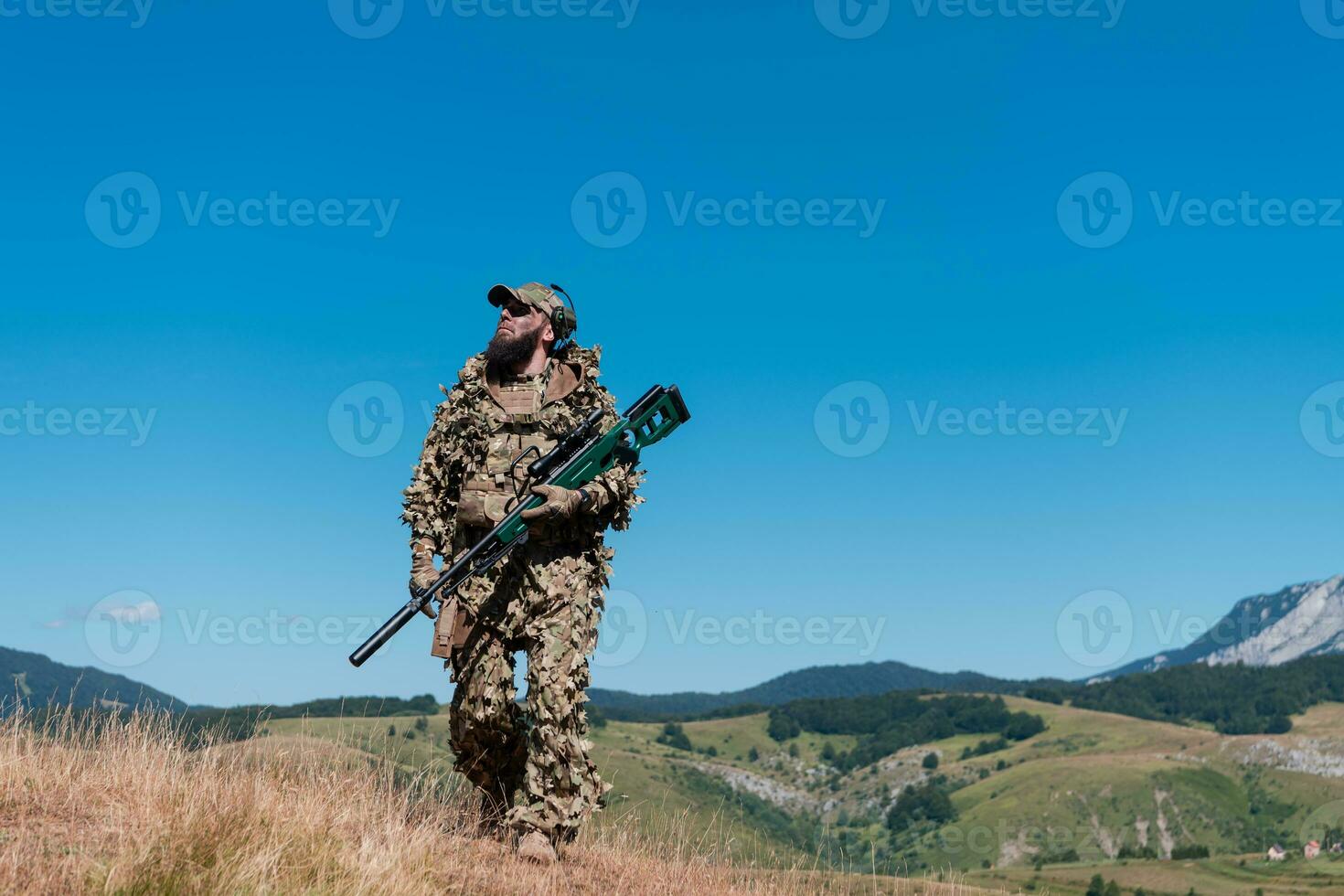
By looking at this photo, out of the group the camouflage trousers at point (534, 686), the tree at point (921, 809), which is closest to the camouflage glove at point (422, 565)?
the camouflage trousers at point (534, 686)

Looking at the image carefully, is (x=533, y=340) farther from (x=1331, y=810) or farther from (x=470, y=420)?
(x=1331, y=810)

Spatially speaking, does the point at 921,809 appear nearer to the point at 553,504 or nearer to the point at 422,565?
the point at 422,565

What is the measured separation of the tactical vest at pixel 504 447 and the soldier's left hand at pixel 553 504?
1.94 ft

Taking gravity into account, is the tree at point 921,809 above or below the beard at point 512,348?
below

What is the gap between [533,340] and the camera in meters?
11.3

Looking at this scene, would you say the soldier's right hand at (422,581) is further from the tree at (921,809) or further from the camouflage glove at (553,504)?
the tree at (921,809)

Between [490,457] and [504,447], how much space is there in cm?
16

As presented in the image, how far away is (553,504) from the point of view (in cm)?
1026

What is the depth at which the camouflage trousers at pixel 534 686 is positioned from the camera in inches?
409

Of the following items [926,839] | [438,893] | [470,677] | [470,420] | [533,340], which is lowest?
[926,839]

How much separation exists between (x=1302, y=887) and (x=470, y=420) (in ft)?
504

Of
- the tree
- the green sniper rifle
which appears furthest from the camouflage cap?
the tree

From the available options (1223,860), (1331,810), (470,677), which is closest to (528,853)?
(470,677)

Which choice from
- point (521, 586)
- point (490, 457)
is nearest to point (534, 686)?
point (521, 586)
